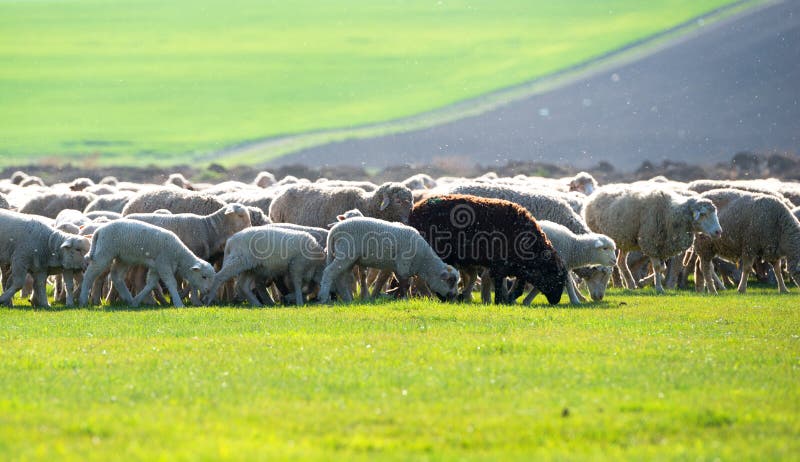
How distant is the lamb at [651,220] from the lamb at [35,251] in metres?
9.59

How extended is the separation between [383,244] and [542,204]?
420cm

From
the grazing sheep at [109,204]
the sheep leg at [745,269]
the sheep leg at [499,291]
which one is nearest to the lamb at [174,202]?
the grazing sheep at [109,204]

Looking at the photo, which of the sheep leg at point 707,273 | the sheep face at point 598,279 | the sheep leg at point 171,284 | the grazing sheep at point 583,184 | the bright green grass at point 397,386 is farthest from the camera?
the grazing sheep at point 583,184

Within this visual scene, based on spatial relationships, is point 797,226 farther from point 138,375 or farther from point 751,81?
point 751,81

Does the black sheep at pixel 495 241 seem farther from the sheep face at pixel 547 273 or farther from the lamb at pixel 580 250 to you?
the lamb at pixel 580 250

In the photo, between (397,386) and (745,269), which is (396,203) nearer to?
(745,269)

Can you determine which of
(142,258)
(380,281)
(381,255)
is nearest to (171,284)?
(142,258)

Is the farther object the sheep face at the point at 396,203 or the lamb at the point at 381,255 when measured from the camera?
the sheep face at the point at 396,203

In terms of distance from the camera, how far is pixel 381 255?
17.1 metres

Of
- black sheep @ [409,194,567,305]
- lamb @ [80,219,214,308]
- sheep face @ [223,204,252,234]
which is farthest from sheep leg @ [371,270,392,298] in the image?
lamb @ [80,219,214,308]

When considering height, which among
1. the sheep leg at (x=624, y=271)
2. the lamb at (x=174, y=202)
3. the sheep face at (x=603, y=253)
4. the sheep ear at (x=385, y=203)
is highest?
the sheep ear at (x=385, y=203)

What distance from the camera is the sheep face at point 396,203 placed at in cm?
2020

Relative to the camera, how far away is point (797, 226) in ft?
67.3

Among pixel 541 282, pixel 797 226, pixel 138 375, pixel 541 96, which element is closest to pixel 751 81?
pixel 541 96
